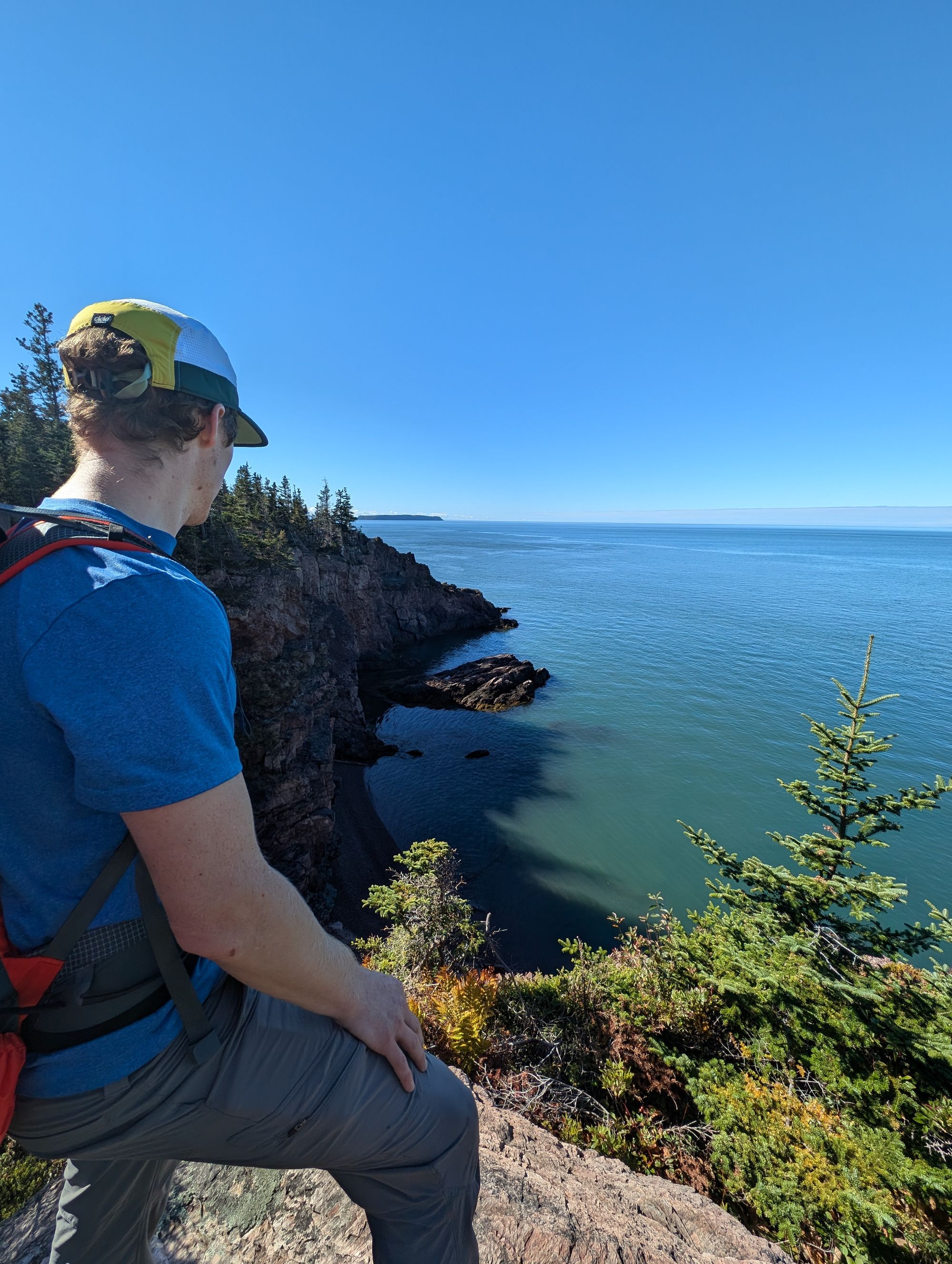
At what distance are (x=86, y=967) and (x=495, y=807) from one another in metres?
26.5

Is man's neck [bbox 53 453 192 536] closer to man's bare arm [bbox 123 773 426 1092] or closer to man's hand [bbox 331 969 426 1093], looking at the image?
man's bare arm [bbox 123 773 426 1092]

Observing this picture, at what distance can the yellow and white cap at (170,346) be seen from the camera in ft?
5.25

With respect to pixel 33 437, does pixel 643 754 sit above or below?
below

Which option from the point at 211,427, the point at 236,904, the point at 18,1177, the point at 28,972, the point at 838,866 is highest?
the point at 211,427

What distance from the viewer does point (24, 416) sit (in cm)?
3059

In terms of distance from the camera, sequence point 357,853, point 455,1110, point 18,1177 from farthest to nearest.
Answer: point 357,853 → point 18,1177 → point 455,1110

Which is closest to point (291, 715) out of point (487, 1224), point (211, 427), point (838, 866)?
point (838, 866)

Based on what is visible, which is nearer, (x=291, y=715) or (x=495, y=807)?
(x=291, y=715)

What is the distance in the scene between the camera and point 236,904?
1283mm

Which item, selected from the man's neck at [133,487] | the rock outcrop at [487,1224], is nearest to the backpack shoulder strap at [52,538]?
the man's neck at [133,487]

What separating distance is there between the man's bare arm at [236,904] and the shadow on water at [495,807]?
18.0m

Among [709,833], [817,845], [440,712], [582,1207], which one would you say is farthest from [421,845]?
[440,712]

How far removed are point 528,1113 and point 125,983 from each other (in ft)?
21.2

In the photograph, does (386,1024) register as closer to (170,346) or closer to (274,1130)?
(274,1130)
